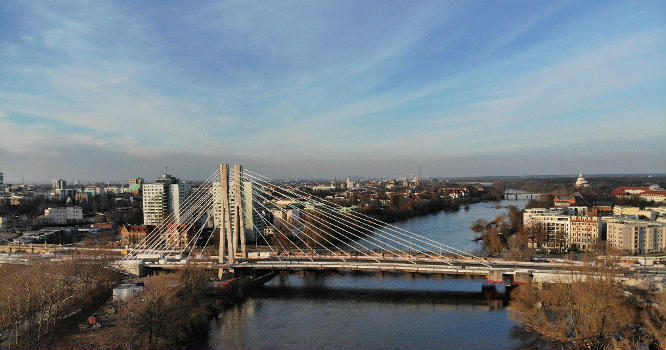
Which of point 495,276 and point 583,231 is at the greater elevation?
point 583,231

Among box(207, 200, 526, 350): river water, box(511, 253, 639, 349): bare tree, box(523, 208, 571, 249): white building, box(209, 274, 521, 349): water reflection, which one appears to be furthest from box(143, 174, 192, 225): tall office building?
box(511, 253, 639, 349): bare tree

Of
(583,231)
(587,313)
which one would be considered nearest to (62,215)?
(583,231)

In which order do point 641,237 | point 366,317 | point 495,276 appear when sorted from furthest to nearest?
point 641,237 → point 495,276 → point 366,317

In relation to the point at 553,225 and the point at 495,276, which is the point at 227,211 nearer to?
the point at 495,276

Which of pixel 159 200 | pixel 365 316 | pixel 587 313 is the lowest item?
pixel 365 316

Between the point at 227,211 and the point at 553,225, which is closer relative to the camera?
the point at 227,211

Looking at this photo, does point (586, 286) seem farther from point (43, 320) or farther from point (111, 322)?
point (43, 320)

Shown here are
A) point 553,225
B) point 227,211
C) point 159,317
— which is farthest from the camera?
point 553,225

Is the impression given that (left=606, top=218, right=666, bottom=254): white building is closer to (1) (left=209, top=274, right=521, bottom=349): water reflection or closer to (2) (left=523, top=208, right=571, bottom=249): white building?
(2) (left=523, top=208, right=571, bottom=249): white building
